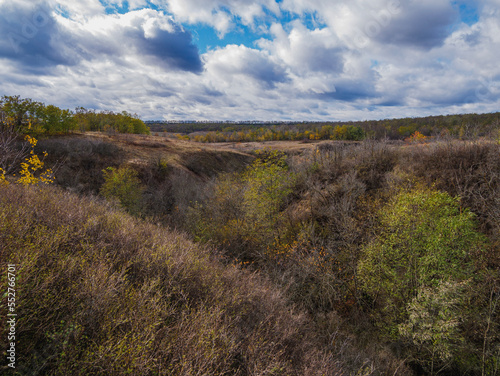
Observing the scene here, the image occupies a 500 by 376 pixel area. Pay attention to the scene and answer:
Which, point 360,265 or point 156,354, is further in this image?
point 360,265

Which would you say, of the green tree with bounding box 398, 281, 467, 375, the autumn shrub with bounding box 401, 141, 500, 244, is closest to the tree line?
the green tree with bounding box 398, 281, 467, 375

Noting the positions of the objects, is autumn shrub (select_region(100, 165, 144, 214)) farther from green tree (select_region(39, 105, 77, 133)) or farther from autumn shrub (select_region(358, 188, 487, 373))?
green tree (select_region(39, 105, 77, 133))

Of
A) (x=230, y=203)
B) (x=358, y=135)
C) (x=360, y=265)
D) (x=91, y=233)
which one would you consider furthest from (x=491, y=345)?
(x=358, y=135)

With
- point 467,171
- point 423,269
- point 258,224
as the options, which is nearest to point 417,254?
point 423,269

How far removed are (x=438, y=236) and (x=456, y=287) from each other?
2.32 meters

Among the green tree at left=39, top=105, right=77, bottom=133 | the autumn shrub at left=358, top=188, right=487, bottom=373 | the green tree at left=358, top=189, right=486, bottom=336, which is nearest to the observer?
the autumn shrub at left=358, top=188, right=487, bottom=373

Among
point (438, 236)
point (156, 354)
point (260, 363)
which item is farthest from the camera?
point (438, 236)

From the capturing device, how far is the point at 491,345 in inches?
349

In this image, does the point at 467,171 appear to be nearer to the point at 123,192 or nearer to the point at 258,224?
the point at 258,224

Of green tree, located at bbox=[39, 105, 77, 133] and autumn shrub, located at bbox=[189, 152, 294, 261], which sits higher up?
green tree, located at bbox=[39, 105, 77, 133]

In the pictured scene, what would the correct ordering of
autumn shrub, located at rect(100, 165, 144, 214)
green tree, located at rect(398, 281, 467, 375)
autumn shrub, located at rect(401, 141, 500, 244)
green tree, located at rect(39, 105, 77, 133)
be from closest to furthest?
green tree, located at rect(398, 281, 467, 375), autumn shrub, located at rect(401, 141, 500, 244), autumn shrub, located at rect(100, 165, 144, 214), green tree, located at rect(39, 105, 77, 133)

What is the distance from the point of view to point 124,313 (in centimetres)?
394

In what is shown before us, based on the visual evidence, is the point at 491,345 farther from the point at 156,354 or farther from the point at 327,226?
the point at 156,354

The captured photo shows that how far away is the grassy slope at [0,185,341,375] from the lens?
320 centimetres
